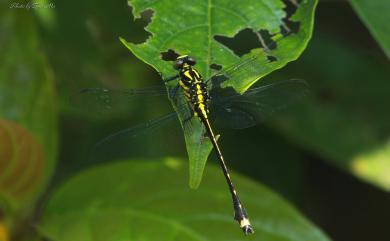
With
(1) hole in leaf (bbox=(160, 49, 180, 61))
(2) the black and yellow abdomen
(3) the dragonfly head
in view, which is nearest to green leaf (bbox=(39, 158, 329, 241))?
(2) the black and yellow abdomen

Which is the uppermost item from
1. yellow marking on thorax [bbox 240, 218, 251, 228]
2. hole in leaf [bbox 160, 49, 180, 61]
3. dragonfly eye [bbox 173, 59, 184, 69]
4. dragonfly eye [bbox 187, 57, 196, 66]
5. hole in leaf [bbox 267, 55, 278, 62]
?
dragonfly eye [bbox 173, 59, 184, 69]

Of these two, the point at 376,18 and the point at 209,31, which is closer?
the point at 209,31

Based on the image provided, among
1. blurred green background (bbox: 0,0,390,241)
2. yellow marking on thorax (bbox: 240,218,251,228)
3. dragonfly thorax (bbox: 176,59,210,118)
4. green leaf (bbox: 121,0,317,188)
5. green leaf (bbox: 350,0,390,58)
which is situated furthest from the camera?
blurred green background (bbox: 0,0,390,241)

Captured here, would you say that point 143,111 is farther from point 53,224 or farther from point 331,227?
point 331,227

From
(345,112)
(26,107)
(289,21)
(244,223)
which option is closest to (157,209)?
(244,223)

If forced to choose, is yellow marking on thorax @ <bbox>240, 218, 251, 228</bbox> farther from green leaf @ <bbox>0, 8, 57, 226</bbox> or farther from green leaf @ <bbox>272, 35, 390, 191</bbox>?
green leaf @ <bbox>272, 35, 390, 191</bbox>

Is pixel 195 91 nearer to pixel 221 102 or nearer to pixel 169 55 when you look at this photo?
pixel 221 102

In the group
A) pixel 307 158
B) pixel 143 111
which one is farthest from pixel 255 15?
pixel 307 158
